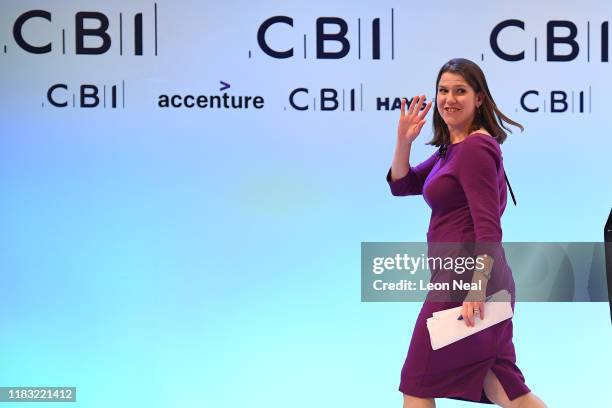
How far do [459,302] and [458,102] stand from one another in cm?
71

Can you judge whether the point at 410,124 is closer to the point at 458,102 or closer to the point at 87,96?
the point at 458,102

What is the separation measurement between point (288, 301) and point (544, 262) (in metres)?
1.13

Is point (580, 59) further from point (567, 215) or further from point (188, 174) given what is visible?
point (188, 174)

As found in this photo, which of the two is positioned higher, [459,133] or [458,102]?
[458,102]

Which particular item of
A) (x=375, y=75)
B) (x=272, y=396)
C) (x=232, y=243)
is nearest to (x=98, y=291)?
(x=232, y=243)

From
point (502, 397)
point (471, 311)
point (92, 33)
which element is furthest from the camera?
point (92, 33)

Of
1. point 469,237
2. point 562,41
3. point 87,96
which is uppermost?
point 562,41

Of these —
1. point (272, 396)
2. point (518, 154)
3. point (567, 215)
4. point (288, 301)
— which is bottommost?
point (272, 396)

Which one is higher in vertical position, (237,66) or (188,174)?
(237,66)

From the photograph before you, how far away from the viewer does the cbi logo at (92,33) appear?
168 inches

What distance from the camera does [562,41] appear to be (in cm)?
438

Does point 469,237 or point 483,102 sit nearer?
point 469,237

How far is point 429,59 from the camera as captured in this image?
436 centimetres

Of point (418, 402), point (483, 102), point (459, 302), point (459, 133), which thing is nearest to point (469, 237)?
point (459, 302)
